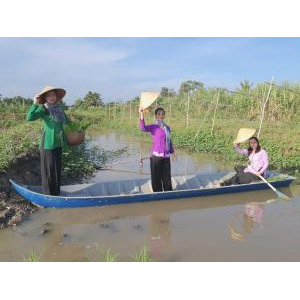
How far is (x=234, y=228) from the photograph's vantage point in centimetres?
468

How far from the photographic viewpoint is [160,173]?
18.9ft

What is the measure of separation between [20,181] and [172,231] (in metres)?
2.87

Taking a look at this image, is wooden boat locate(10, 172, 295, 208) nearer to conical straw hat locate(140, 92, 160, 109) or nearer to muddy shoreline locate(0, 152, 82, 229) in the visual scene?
muddy shoreline locate(0, 152, 82, 229)

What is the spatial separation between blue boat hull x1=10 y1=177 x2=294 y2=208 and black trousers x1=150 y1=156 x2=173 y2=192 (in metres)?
0.26

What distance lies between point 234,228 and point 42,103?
9.48 ft

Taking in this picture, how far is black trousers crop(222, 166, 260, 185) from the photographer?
6371 millimetres

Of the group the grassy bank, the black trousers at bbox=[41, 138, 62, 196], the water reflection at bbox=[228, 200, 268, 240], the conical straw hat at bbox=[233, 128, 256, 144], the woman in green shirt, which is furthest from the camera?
the grassy bank

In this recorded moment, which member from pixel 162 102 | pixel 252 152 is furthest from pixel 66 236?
pixel 162 102

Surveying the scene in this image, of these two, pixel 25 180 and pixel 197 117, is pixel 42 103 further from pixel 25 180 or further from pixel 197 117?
pixel 197 117

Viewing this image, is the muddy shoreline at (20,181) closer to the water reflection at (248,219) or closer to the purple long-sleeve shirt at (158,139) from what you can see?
the purple long-sleeve shirt at (158,139)

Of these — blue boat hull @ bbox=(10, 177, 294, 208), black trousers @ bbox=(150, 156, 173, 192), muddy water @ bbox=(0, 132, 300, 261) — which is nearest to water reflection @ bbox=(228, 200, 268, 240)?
muddy water @ bbox=(0, 132, 300, 261)

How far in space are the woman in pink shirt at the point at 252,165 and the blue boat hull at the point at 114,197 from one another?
232 mm

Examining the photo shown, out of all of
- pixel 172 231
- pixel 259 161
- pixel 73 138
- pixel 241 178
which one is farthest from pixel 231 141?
pixel 172 231

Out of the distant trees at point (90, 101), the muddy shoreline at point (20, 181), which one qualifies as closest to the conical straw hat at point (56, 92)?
the muddy shoreline at point (20, 181)
